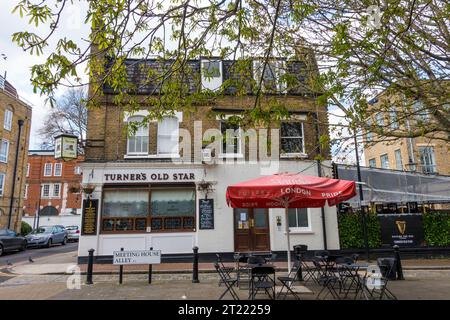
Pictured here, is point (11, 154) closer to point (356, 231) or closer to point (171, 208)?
point (171, 208)

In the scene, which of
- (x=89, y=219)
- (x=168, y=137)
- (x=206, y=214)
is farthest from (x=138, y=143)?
(x=206, y=214)

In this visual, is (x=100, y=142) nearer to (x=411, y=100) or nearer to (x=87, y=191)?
(x=87, y=191)

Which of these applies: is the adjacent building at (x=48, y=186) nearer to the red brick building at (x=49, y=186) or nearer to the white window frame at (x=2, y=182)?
the red brick building at (x=49, y=186)

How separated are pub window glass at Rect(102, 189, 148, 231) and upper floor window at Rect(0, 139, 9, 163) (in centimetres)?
2048

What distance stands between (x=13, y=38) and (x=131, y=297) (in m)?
6.11

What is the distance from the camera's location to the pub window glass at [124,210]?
14.4 m

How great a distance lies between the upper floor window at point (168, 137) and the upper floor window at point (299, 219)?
18.9ft

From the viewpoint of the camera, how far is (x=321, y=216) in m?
14.9

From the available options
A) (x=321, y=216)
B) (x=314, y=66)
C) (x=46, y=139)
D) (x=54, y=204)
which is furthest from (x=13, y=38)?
(x=54, y=204)

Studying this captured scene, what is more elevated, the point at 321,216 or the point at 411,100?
the point at 411,100

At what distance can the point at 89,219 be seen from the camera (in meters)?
14.0

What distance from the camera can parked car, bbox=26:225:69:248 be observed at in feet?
76.2

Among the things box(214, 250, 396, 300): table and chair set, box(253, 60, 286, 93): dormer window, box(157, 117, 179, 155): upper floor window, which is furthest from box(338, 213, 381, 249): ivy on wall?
box(253, 60, 286, 93): dormer window
